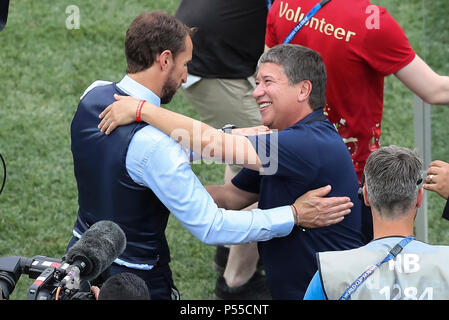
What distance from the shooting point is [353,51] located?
169 inches

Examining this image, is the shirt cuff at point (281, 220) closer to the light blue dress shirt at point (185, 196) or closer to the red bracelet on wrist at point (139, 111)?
the light blue dress shirt at point (185, 196)

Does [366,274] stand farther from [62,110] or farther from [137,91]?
[62,110]

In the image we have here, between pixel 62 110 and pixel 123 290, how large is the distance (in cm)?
510

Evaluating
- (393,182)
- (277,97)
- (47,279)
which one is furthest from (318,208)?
(47,279)

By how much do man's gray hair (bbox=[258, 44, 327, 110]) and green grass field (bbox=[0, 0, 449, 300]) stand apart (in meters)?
1.85

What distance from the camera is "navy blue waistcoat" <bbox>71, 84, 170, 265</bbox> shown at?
3574mm

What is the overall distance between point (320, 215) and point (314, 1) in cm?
128

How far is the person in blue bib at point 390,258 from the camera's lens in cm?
284

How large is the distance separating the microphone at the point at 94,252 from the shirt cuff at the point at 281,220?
0.88 meters

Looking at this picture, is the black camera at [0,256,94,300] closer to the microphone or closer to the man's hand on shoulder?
the microphone

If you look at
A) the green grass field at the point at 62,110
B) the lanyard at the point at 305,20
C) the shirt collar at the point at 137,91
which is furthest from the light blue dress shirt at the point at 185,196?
the green grass field at the point at 62,110

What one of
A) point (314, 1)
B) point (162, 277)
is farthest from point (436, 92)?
point (162, 277)

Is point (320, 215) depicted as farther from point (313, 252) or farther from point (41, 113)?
point (41, 113)

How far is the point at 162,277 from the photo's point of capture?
3875 millimetres
